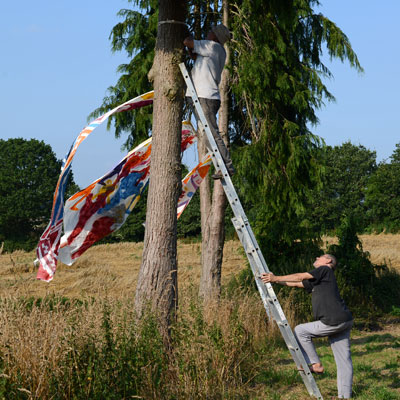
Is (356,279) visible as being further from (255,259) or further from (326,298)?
(255,259)

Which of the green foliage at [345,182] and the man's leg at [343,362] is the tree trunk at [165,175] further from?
the green foliage at [345,182]

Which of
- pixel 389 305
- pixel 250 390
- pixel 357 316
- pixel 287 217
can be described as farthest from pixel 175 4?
pixel 389 305

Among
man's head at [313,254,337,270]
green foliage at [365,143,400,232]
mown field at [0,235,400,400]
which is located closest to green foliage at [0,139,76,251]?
green foliage at [365,143,400,232]

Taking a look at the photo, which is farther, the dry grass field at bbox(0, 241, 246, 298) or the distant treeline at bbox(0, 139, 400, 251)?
the distant treeline at bbox(0, 139, 400, 251)

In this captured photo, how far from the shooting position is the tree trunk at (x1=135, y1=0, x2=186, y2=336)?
23.3ft

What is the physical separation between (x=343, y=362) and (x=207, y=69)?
3.96 meters

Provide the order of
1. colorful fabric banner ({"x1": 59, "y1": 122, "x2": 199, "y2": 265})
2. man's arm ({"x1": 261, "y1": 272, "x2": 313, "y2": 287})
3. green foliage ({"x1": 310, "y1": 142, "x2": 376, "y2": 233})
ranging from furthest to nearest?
green foliage ({"x1": 310, "y1": 142, "x2": 376, "y2": 233}) → colorful fabric banner ({"x1": 59, "y1": 122, "x2": 199, "y2": 265}) → man's arm ({"x1": 261, "y1": 272, "x2": 313, "y2": 287})

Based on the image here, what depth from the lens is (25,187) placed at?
56281 mm

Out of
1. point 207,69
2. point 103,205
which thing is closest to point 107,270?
point 103,205

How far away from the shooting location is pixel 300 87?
13141 mm

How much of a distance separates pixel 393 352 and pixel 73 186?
4536cm

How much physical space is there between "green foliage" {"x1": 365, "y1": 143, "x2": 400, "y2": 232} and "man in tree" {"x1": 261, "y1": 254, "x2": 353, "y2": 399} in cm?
5445

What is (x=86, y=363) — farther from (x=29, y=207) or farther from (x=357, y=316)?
(x=29, y=207)

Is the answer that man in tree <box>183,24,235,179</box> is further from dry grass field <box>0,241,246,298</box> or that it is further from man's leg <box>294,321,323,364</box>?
dry grass field <box>0,241,246,298</box>
